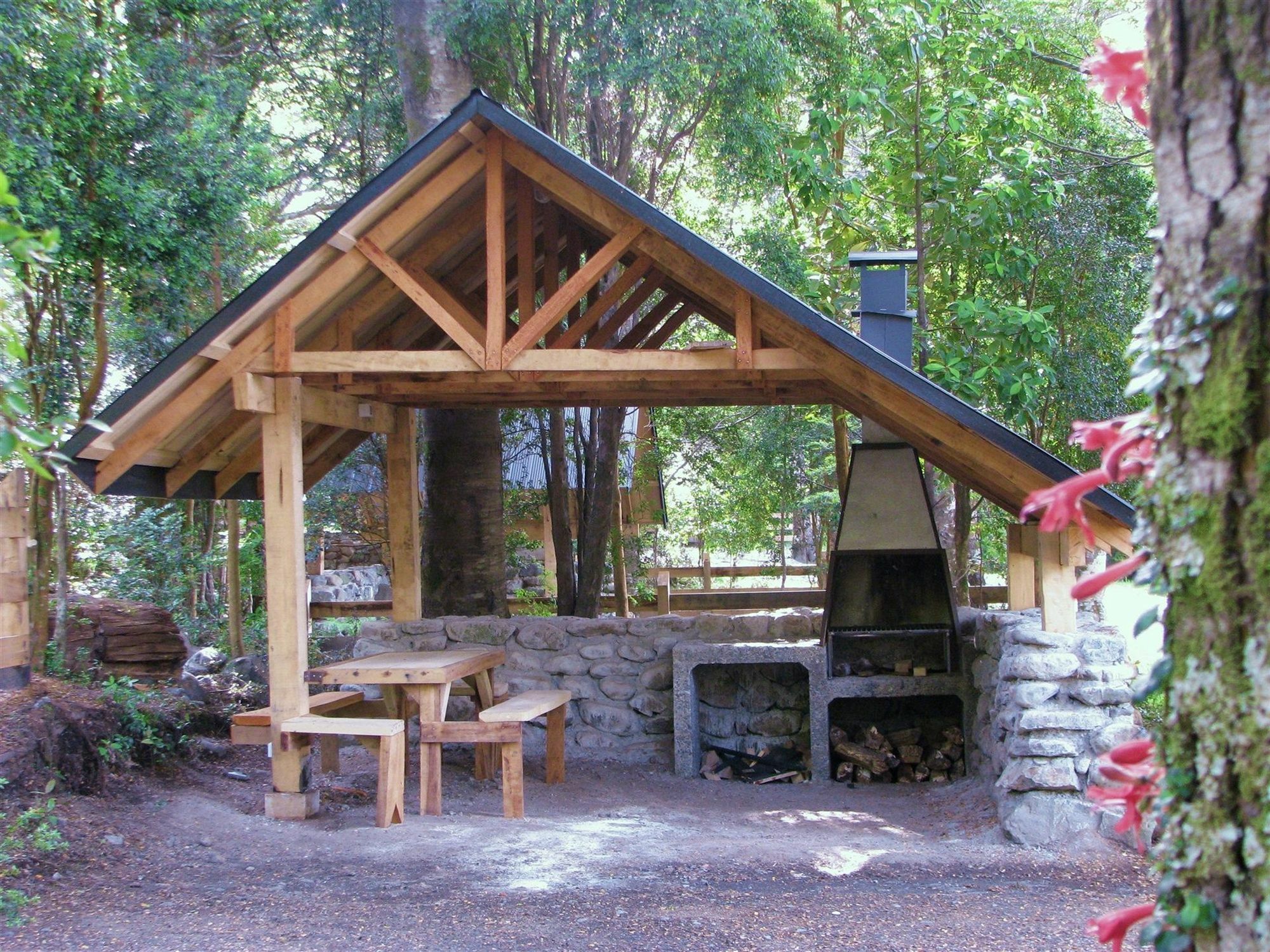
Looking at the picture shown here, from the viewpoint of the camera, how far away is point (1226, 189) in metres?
1.58

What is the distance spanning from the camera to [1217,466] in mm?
1583

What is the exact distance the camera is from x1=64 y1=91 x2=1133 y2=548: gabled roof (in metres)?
5.86

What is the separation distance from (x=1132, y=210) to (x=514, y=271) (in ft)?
19.1

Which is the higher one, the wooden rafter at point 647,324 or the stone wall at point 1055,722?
the wooden rafter at point 647,324

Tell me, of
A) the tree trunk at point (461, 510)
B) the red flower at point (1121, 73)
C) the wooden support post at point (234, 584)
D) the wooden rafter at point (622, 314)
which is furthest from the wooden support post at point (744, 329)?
the wooden support post at point (234, 584)

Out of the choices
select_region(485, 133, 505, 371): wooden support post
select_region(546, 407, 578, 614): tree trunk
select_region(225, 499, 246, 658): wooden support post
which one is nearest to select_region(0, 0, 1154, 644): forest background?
select_region(546, 407, 578, 614): tree trunk

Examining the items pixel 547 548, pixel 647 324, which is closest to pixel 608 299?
pixel 647 324

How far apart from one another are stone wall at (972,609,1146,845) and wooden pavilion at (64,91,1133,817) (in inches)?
11.4

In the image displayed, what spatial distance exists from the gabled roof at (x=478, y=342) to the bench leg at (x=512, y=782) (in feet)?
7.39

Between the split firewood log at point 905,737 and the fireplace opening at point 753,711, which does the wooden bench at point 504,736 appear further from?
the split firewood log at point 905,737

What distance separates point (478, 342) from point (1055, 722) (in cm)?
383

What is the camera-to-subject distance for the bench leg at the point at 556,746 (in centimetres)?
756

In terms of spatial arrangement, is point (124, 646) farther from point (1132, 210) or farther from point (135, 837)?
point (1132, 210)

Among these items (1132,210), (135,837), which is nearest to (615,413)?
(1132,210)
